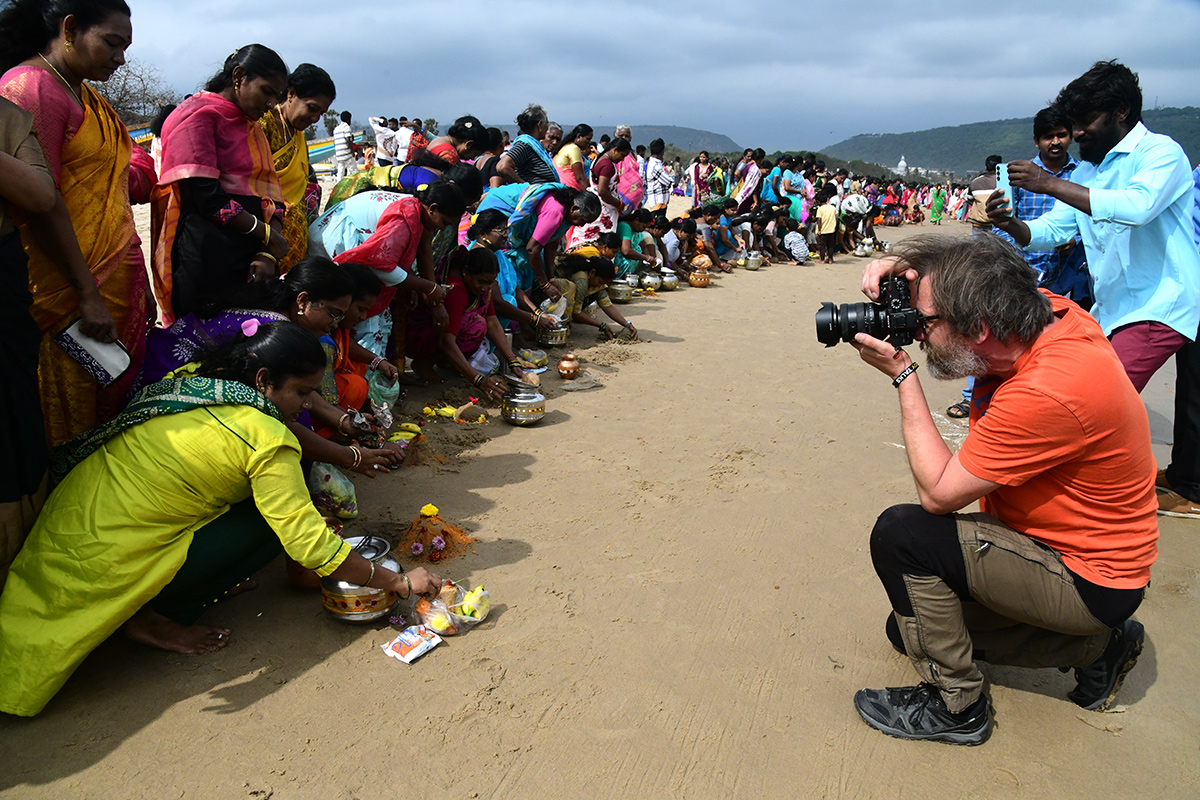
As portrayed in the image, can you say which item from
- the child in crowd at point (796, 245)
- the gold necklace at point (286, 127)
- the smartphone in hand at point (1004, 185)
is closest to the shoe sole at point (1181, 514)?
the smartphone in hand at point (1004, 185)

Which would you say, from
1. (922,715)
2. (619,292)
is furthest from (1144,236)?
(619,292)

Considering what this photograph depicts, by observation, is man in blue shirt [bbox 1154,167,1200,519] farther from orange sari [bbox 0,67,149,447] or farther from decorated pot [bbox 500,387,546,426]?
orange sari [bbox 0,67,149,447]

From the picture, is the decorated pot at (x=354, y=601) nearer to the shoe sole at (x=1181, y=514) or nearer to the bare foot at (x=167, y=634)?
the bare foot at (x=167, y=634)

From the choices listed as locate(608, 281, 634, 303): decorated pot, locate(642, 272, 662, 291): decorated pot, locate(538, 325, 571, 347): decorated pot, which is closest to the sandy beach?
locate(538, 325, 571, 347): decorated pot

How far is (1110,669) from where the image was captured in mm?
2164

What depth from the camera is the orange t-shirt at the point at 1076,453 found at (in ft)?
6.05

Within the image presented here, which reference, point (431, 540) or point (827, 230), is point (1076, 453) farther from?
Result: point (827, 230)

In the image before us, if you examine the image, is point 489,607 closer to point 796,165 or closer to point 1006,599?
point 1006,599

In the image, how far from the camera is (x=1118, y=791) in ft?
6.27

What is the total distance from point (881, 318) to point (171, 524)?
215cm

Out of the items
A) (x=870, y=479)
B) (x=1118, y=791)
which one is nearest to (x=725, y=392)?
(x=870, y=479)

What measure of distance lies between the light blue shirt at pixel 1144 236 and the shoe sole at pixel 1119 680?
1.82m

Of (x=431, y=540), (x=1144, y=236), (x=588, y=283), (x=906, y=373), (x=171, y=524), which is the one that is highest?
(x=1144, y=236)

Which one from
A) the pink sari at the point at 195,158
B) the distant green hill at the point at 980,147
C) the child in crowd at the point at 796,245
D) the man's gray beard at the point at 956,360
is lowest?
the child in crowd at the point at 796,245
